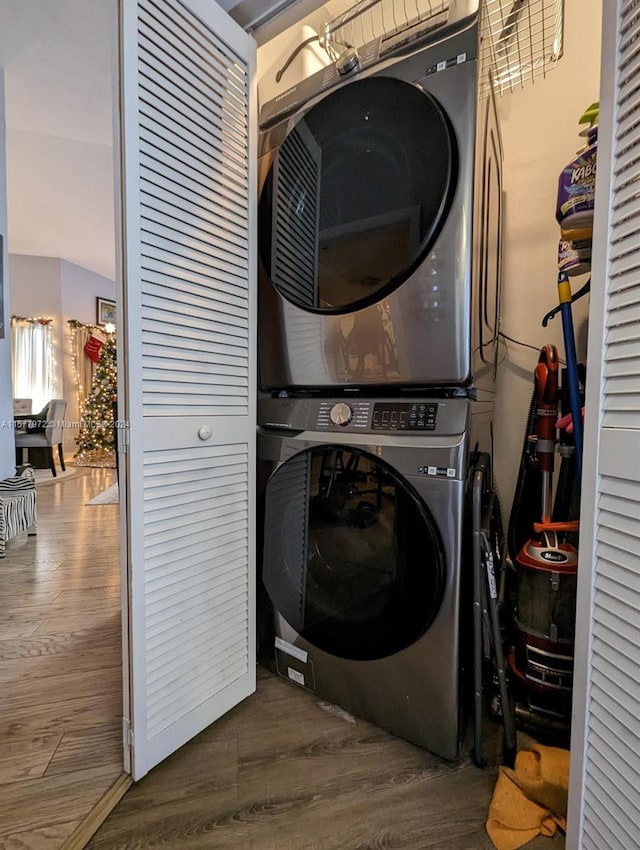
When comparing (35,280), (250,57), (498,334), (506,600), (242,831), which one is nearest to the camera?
(242,831)

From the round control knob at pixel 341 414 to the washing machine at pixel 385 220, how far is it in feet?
0.21

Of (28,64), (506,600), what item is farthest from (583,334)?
(28,64)

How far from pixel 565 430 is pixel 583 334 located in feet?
1.36

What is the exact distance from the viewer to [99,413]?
6.06 meters

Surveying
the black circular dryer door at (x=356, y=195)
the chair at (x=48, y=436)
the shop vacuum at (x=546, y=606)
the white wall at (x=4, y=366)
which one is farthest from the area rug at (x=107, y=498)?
the shop vacuum at (x=546, y=606)

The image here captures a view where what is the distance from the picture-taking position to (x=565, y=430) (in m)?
1.16

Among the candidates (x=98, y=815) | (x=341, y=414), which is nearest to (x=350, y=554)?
(x=341, y=414)

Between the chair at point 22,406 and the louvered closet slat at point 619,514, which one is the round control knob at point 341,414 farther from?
the chair at point 22,406

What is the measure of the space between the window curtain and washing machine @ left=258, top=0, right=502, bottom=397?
5.89 metres

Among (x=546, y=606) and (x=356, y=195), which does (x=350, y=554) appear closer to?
(x=546, y=606)

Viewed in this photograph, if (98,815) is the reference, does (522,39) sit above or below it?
above

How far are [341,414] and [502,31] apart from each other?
1.20 meters

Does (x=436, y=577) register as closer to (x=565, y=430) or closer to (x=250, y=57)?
(x=565, y=430)

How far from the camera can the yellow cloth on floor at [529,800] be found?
88cm
